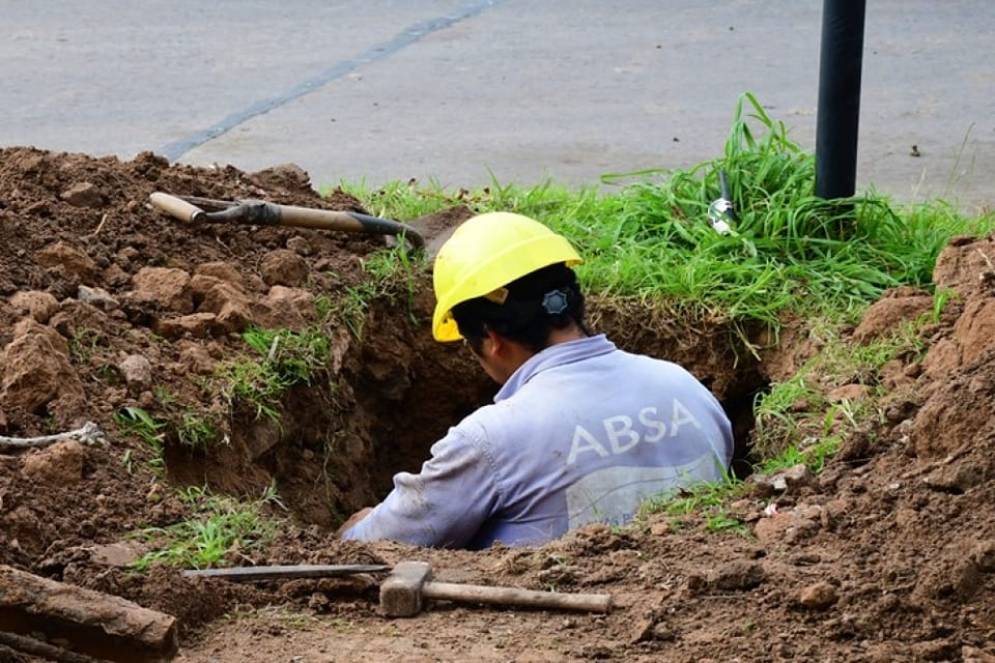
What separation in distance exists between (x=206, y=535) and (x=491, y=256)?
1.22m

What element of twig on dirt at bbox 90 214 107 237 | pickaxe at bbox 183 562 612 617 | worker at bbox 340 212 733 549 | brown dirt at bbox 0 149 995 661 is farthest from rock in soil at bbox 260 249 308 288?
pickaxe at bbox 183 562 612 617

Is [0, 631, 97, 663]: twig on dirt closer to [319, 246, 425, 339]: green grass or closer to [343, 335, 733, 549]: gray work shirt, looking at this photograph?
[343, 335, 733, 549]: gray work shirt

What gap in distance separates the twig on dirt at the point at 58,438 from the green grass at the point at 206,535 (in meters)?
0.26

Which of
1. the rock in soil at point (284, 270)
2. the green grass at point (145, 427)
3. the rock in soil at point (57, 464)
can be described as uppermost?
the rock in soil at point (284, 270)

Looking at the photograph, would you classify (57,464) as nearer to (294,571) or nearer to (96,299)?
(294,571)

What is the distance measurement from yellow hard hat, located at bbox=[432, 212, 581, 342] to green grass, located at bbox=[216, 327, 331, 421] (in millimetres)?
547

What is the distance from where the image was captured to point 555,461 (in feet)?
13.1

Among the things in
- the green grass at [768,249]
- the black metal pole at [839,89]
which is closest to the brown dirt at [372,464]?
the green grass at [768,249]

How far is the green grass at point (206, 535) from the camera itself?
342 cm

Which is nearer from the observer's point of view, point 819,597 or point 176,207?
point 819,597

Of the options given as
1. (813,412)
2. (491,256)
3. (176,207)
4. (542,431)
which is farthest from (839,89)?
(176,207)

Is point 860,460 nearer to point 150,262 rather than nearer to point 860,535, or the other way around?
point 860,535

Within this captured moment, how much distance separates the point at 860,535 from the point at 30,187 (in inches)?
123

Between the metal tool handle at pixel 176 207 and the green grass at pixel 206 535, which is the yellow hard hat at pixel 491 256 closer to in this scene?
the green grass at pixel 206 535
